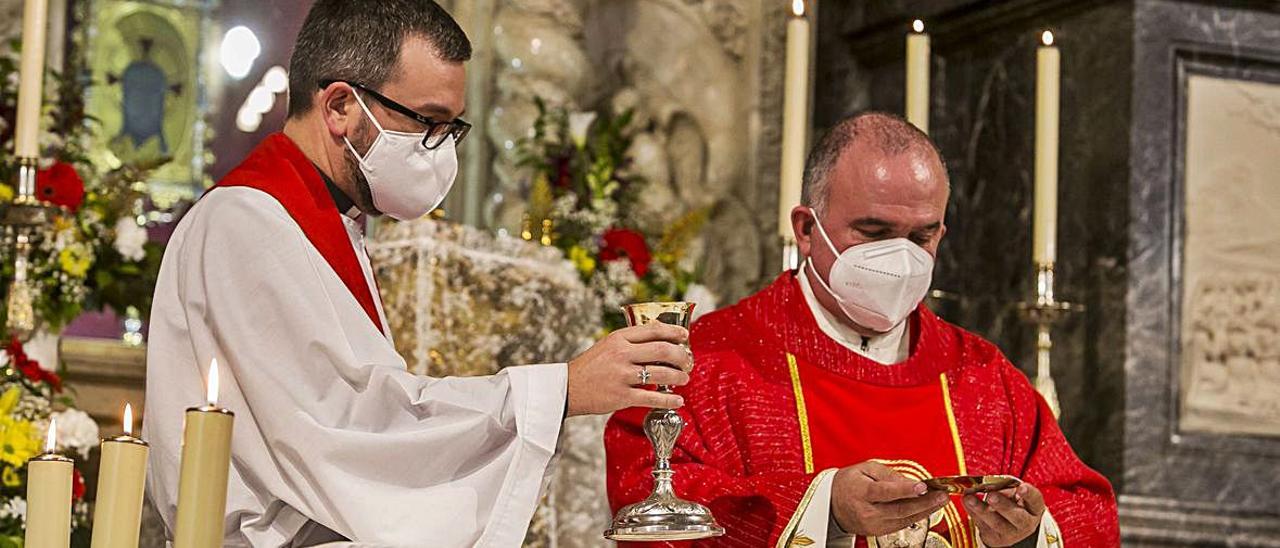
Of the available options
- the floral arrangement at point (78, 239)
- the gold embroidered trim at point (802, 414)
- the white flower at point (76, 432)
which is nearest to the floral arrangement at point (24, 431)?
the white flower at point (76, 432)

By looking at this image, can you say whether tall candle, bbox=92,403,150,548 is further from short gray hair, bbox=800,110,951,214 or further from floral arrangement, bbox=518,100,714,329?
floral arrangement, bbox=518,100,714,329

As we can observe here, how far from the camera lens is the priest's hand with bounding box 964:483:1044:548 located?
3.47m

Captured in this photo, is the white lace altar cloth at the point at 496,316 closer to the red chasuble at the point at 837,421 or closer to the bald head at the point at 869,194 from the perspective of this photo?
the red chasuble at the point at 837,421

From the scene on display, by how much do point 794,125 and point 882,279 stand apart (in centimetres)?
80

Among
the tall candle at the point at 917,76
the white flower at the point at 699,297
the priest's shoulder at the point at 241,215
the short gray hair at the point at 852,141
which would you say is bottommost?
the white flower at the point at 699,297

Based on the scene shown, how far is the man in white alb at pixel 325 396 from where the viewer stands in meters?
2.81

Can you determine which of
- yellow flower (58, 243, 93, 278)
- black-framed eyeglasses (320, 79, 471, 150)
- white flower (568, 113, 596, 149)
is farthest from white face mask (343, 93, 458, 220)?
white flower (568, 113, 596, 149)

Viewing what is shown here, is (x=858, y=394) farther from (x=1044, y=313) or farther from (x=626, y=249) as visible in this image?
(x=626, y=249)

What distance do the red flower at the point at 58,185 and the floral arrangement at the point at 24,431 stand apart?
47 cm

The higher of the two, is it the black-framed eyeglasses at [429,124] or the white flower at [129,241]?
the black-framed eyeglasses at [429,124]

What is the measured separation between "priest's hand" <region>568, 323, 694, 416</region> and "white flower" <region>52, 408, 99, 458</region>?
7.18 ft

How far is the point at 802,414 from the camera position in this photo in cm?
392

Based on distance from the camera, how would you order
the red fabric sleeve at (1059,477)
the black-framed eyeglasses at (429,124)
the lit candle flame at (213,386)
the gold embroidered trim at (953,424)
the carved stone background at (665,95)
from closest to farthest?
the lit candle flame at (213,386) < the black-framed eyeglasses at (429,124) < the red fabric sleeve at (1059,477) < the gold embroidered trim at (953,424) < the carved stone background at (665,95)

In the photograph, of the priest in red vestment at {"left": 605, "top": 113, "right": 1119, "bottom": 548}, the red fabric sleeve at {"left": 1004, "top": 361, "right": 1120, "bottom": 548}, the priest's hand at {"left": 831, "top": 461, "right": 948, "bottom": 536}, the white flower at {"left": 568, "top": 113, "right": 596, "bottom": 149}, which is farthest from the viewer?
the white flower at {"left": 568, "top": 113, "right": 596, "bottom": 149}
